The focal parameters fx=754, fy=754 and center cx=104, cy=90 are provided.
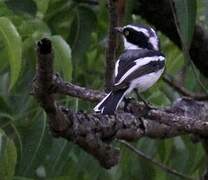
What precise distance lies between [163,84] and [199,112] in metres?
0.63

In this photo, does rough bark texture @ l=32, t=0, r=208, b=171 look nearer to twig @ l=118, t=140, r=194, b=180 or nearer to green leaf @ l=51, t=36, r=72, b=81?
green leaf @ l=51, t=36, r=72, b=81

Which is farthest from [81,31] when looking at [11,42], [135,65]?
[11,42]

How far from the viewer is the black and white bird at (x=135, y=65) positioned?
7.15 feet

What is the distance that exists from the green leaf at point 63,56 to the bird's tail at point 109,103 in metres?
0.32

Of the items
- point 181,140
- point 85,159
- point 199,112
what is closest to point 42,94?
point 199,112

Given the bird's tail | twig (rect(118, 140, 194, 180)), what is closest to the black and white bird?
the bird's tail

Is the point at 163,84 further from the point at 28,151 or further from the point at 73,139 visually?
the point at 73,139

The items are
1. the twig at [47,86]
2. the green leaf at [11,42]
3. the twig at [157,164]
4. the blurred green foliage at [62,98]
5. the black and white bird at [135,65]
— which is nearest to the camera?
the twig at [47,86]

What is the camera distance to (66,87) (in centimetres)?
184

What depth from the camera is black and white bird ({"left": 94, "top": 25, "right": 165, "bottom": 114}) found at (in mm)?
2180

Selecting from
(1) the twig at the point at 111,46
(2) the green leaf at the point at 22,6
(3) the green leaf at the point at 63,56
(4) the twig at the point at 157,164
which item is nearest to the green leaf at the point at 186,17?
(1) the twig at the point at 111,46

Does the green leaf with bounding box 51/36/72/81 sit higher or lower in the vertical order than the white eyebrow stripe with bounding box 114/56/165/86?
higher

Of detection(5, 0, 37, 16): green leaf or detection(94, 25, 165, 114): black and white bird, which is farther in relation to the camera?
detection(5, 0, 37, 16): green leaf

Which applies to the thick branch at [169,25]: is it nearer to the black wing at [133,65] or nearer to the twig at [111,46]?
the black wing at [133,65]
